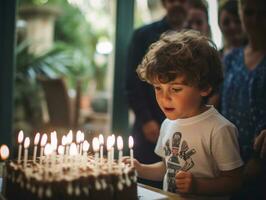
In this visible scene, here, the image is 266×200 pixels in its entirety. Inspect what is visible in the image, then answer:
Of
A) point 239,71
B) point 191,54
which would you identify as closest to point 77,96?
point 239,71

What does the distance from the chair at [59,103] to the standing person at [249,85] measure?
2393 mm

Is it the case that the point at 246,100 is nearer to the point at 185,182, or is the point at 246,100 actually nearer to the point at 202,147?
the point at 202,147

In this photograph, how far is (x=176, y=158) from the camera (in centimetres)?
134

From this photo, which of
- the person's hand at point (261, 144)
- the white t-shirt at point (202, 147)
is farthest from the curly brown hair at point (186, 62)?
the person's hand at point (261, 144)

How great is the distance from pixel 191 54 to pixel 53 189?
26.2 inches

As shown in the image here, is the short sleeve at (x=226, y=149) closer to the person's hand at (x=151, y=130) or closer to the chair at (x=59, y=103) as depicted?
the person's hand at (x=151, y=130)

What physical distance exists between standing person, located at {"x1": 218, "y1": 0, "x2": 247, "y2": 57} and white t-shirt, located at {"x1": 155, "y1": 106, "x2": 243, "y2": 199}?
31.2 inches

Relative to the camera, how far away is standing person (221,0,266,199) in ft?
5.24

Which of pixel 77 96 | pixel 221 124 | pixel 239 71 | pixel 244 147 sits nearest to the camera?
pixel 221 124

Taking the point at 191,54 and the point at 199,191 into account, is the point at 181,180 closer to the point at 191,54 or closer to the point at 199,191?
the point at 199,191

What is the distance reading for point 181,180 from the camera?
117 cm

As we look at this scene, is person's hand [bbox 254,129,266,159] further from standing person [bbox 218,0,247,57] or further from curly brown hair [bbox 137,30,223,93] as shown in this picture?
standing person [bbox 218,0,247,57]

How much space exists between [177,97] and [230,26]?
897mm

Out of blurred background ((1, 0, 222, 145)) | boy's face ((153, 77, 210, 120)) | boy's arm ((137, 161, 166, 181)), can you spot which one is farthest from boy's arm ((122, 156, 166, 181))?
blurred background ((1, 0, 222, 145))
